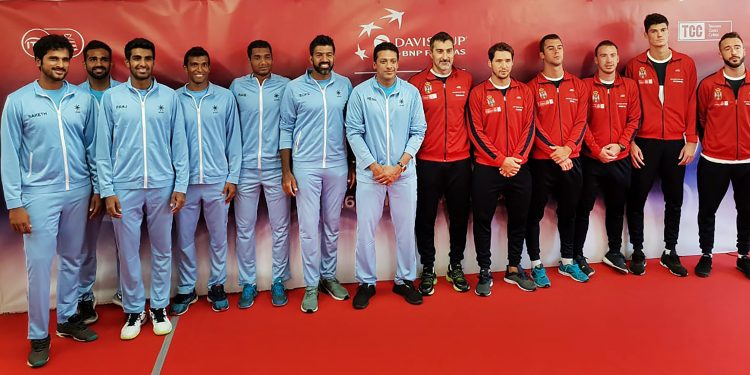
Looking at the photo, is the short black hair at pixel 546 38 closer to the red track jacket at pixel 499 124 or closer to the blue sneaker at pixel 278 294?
the red track jacket at pixel 499 124

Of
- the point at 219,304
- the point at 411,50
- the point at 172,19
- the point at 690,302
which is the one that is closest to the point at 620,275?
the point at 690,302

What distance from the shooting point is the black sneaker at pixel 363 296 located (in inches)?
143

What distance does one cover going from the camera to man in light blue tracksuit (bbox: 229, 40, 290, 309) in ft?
12.0

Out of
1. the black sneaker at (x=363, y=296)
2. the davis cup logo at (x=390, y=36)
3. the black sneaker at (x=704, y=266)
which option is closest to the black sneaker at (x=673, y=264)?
Answer: the black sneaker at (x=704, y=266)

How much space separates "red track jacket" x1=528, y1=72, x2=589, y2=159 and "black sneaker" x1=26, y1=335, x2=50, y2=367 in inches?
141

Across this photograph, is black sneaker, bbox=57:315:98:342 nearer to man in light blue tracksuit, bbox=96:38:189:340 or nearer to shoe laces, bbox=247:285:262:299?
man in light blue tracksuit, bbox=96:38:189:340

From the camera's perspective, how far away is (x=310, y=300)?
3.66 meters

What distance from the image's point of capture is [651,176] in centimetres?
419

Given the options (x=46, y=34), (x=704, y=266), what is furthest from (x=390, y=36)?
(x=704, y=266)

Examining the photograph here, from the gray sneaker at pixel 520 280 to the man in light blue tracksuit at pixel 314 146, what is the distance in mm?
1496

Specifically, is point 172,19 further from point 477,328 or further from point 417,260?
point 477,328

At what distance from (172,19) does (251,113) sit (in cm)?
100

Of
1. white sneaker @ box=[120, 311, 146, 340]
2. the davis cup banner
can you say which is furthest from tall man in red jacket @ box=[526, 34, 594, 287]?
white sneaker @ box=[120, 311, 146, 340]

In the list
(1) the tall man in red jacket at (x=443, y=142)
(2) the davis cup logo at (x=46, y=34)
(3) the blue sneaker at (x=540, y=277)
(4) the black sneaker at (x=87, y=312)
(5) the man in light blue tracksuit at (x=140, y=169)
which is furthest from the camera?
(3) the blue sneaker at (x=540, y=277)
